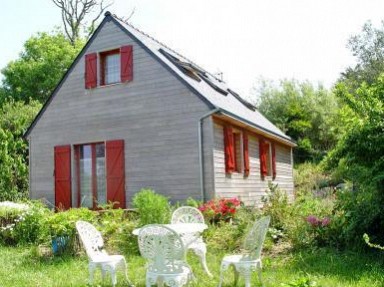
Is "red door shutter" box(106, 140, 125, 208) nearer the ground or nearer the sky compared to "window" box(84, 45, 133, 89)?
nearer the ground

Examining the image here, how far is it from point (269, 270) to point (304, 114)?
79.7 ft

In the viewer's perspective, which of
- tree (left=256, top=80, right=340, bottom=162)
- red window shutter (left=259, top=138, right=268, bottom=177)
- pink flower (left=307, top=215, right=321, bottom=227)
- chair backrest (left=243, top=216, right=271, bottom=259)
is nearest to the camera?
chair backrest (left=243, top=216, right=271, bottom=259)

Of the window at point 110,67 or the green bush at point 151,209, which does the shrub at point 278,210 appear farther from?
the window at point 110,67

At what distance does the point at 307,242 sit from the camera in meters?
7.72

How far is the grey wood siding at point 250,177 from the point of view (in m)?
12.2

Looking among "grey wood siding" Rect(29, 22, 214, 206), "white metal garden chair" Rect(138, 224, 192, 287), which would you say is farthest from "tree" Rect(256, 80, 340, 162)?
"white metal garden chair" Rect(138, 224, 192, 287)

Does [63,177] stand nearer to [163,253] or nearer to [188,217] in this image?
[188,217]

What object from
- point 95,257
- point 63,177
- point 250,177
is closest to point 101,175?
point 63,177

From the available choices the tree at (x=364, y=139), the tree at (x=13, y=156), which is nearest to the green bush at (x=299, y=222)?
the tree at (x=364, y=139)

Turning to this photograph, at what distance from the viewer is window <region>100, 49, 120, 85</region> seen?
13984 millimetres

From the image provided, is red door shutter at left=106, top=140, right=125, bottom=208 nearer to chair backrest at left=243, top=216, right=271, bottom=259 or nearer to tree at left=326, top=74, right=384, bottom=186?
tree at left=326, top=74, right=384, bottom=186

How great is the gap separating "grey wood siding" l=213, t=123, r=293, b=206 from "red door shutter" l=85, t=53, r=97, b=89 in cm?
412

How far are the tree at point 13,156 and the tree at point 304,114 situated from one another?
1589cm

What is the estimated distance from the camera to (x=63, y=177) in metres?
14.1
